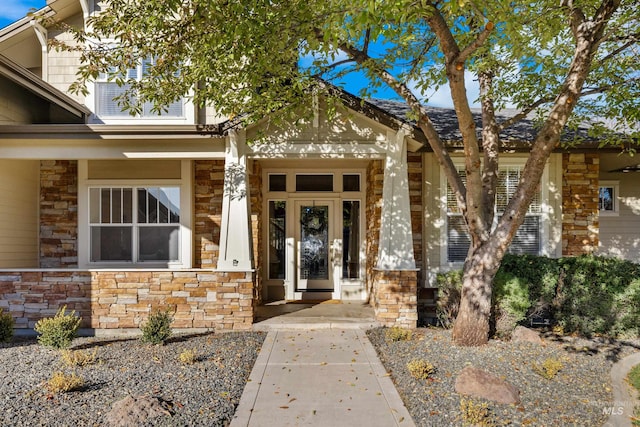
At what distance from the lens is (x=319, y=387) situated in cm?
485

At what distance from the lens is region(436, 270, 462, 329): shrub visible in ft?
23.9

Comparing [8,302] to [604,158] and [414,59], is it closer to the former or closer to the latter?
[414,59]

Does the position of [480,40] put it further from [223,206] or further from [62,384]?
[62,384]

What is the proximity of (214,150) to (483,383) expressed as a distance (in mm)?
5646

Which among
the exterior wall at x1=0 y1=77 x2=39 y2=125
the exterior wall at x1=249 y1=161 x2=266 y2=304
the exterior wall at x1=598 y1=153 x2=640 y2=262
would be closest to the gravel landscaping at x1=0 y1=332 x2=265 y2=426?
the exterior wall at x1=249 y1=161 x2=266 y2=304

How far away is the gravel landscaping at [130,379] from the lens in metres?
4.03

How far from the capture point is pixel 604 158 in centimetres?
958

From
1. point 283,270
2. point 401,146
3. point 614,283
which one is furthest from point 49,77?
Answer: point 614,283

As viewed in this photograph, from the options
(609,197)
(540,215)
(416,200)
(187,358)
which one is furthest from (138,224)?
(609,197)

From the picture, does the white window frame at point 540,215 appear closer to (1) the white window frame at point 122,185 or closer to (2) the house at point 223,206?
(2) the house at point 223,206

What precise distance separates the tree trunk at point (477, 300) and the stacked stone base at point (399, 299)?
125cm

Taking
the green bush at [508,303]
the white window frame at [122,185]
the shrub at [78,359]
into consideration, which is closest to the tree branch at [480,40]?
the green bush at [508,303]

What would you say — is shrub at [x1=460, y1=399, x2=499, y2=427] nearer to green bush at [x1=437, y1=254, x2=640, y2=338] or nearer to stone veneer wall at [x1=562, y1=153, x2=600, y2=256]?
green bush at [x1=437, y1=254, x2=640, y2=338]

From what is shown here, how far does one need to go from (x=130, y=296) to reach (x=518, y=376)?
19.9ft
